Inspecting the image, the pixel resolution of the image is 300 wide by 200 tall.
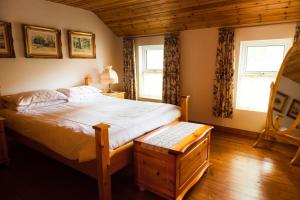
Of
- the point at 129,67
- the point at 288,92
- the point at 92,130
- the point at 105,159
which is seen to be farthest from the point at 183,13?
the point at 105,159

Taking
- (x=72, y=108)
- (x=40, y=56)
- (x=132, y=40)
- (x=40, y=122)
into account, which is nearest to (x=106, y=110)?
(x=72, y=108)

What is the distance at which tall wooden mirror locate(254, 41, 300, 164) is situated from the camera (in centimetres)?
278

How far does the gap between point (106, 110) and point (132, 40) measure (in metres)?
2.44

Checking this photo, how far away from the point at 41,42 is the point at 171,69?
96.5 inches

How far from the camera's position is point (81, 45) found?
4.09m

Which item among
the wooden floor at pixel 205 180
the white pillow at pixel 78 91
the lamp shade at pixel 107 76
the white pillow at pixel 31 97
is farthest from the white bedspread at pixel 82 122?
the lamp shade at pixel 107 76

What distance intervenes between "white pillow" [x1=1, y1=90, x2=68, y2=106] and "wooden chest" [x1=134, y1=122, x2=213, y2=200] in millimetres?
1872

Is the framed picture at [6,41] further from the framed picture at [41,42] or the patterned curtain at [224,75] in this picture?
the patterned curtain at [224,75]

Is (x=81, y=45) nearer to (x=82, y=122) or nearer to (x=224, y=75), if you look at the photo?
(x=82, y=122)

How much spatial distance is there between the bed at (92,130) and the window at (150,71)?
1764 mm

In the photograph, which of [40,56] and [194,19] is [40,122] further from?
[194,19]

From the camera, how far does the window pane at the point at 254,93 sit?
11.5ft

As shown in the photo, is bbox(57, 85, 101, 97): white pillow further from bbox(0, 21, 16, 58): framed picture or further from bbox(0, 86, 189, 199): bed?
bbox(0, 21, 16, 58): framed picture

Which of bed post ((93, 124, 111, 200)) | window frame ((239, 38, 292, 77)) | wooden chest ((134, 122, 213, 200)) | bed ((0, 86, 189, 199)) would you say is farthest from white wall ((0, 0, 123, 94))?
window frame ((239, 38, 292, 77))
